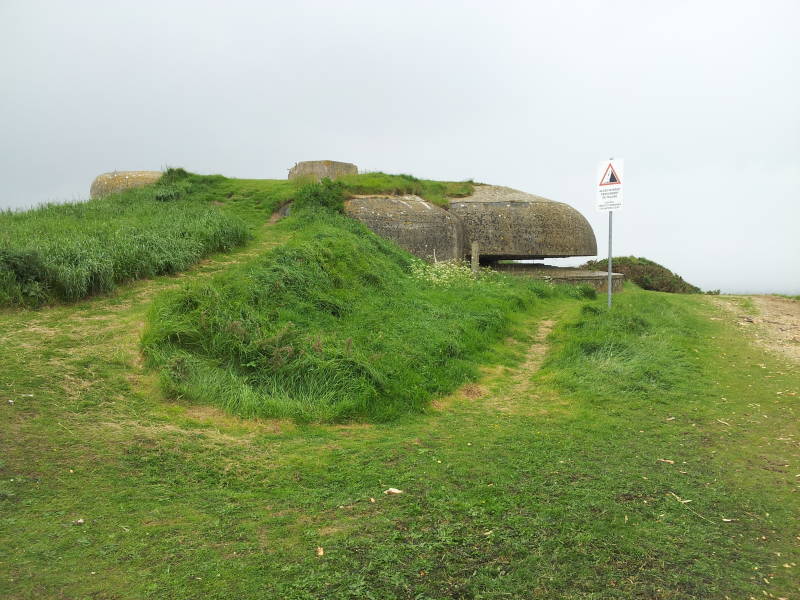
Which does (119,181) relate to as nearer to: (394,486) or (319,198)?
(319,198)

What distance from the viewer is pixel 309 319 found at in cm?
817

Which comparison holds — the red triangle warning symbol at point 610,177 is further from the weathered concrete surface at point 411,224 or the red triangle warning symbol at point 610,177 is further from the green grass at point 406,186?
the green grass at point 406,186

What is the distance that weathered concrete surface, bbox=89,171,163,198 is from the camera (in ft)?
57.4

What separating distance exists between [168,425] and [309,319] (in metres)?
3.08

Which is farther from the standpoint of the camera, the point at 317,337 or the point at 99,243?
the point at 99,243

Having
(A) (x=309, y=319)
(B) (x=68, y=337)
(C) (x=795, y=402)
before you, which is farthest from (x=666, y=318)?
(B) (x=68, y=337)

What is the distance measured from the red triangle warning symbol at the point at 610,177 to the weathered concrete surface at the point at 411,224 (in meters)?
5.62

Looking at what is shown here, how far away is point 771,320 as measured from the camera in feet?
39.5

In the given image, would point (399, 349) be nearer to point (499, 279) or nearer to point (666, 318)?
point (666, 318)

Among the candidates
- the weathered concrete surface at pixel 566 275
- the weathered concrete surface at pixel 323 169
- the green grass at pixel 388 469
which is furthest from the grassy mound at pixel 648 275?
the green grass at pixel 388 469

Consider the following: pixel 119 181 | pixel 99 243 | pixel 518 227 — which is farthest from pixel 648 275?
pixel 99 243

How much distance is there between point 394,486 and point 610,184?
7923mm

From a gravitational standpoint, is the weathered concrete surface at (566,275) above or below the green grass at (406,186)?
below

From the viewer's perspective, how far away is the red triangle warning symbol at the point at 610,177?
10.4 metres
